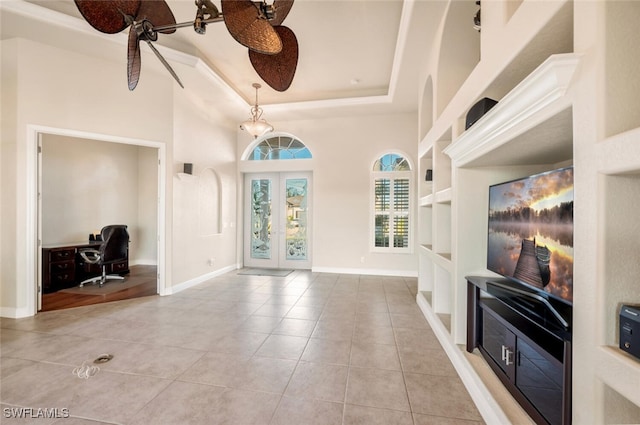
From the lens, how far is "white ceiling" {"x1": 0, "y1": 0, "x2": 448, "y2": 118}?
288 cm

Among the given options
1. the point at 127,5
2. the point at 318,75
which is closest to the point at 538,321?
the point at 127,5

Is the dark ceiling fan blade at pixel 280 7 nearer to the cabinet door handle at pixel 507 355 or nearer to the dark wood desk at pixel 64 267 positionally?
the cabinet door handle at pixel 507 355

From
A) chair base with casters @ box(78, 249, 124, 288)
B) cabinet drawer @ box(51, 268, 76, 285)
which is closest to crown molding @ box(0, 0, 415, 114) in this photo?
chair base with casters @ box(78, 249, 124, 288)

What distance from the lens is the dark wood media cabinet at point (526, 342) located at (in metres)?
1.21

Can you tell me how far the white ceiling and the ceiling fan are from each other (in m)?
2.02

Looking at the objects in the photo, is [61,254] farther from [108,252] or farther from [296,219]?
[296,219]


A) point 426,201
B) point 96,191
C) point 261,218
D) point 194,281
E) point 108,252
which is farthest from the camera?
point 261,218

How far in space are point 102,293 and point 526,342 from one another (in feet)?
18.5

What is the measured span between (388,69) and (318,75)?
1201mm

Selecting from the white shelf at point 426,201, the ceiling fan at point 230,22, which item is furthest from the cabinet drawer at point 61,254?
the white shelf at point 426,201

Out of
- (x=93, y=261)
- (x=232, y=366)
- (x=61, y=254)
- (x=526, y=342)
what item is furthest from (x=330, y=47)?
(x=61, y=254)

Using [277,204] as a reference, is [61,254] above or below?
below

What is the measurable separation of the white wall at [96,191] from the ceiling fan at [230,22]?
214 inches

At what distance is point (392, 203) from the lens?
560cm
